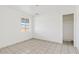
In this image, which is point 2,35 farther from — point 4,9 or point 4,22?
point 4,9

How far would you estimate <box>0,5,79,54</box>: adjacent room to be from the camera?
3781 mm

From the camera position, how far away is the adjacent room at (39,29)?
3.78 meters

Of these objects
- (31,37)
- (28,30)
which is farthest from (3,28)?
(31,37)

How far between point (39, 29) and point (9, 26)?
274 centimetres

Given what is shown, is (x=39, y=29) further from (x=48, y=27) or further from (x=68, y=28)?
(x=68, y=28)

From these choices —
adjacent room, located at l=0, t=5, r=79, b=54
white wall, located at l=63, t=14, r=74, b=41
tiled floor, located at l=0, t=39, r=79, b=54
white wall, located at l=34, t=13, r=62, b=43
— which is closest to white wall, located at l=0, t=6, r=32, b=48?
adjacent room, located at l=0, t=5, r=79, b=54

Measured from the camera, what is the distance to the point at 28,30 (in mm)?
6492

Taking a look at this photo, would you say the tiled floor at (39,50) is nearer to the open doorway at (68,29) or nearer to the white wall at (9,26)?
the white wall at (9,26)

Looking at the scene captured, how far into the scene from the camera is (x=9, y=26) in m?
4.42

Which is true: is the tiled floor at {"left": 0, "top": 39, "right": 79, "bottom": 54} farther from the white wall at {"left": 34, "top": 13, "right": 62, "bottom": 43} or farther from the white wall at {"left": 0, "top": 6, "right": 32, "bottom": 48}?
the white wall at {"left": 34, "top": 13, "right": 62, "bottom": 43}

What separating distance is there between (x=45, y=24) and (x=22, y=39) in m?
2.01

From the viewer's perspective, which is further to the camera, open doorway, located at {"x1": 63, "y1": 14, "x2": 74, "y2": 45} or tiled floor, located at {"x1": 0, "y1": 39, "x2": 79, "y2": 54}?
open doorway, located at {"x1": 63, "y1": 14, "x2": 74, "y2": 45}

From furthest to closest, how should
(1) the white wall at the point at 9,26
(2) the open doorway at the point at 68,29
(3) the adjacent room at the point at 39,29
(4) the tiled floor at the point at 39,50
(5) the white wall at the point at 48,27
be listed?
(2) the open doorway at the point at 68,29, (5) the white wall at the point at 48,27, (1) the white wall at the point at 9,26, (3) the adjacent room at the point at 39,29, (4) the tiled floor at the point at 39,50

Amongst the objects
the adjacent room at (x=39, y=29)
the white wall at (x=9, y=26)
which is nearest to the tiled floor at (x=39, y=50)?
the adjacent room at (x=39, y=29)
